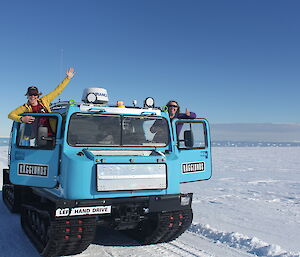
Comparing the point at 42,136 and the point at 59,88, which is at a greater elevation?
the point at 59,88

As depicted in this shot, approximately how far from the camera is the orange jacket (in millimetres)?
5039

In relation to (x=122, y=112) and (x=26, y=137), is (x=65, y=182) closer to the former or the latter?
(x=122, y=112)

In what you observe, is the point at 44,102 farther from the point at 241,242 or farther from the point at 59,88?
the point at 241,242

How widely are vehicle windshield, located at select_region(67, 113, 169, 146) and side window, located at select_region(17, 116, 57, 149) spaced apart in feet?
1.22

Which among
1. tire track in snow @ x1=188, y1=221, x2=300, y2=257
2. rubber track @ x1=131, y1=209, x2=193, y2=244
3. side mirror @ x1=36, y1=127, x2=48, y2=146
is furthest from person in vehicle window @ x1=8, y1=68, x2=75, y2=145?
tire track in snow @ x1=188, y1=221, x2=300, y2=257

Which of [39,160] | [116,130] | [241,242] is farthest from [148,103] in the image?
[241,242]

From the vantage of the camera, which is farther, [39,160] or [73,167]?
[39,160]

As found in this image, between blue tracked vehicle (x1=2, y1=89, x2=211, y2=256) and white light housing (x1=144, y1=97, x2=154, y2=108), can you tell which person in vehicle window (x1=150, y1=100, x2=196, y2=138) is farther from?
white light housing (x1=144, y1=97, x2=154, y2=108)

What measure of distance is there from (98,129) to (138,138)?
0.74 meters

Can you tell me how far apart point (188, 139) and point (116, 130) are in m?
1.45

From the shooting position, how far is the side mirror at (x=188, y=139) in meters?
5.67

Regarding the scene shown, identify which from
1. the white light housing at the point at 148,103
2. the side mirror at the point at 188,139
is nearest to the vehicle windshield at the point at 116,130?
the white light housing at the point at 148,103

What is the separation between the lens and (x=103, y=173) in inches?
169

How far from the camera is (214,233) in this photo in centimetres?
597
